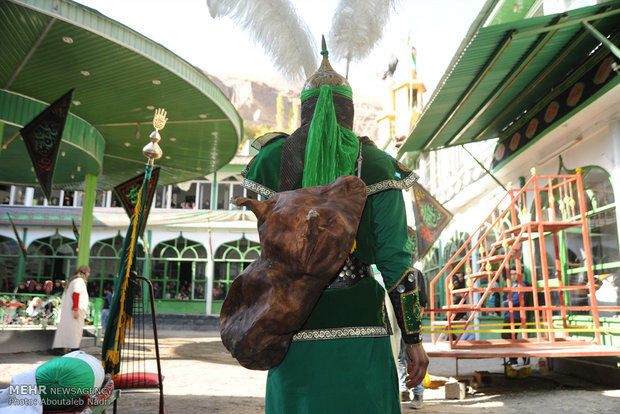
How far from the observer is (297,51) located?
3.37 meters

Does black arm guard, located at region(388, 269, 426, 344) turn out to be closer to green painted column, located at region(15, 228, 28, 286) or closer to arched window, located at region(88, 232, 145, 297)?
Answer: arched window, located at region(88, 232, 145, 297)

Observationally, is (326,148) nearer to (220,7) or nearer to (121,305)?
(220,7)

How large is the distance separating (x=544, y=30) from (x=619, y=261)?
345cm

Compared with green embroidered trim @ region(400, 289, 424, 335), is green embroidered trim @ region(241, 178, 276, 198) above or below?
above

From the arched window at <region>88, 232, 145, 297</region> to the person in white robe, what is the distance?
1469cm

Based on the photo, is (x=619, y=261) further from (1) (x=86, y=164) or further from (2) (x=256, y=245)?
(2) (x=256, y=245)

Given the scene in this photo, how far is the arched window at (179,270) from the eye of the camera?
24.9m

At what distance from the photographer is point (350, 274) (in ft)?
6.76

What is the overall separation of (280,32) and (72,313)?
912cm

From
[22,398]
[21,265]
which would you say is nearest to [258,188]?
[22,398]

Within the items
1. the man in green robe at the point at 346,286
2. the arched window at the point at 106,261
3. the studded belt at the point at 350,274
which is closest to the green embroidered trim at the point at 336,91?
the man in green robe at the point at 346,286

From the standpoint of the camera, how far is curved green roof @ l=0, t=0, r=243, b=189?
7.39m

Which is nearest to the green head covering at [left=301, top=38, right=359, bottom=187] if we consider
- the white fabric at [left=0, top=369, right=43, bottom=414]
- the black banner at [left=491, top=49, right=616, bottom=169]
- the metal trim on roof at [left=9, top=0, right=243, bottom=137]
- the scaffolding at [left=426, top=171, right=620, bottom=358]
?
the white fabric at [left=0, top=369, right=43, bottom=414]

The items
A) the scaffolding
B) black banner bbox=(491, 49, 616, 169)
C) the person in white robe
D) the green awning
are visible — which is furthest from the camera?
the person in white robe
